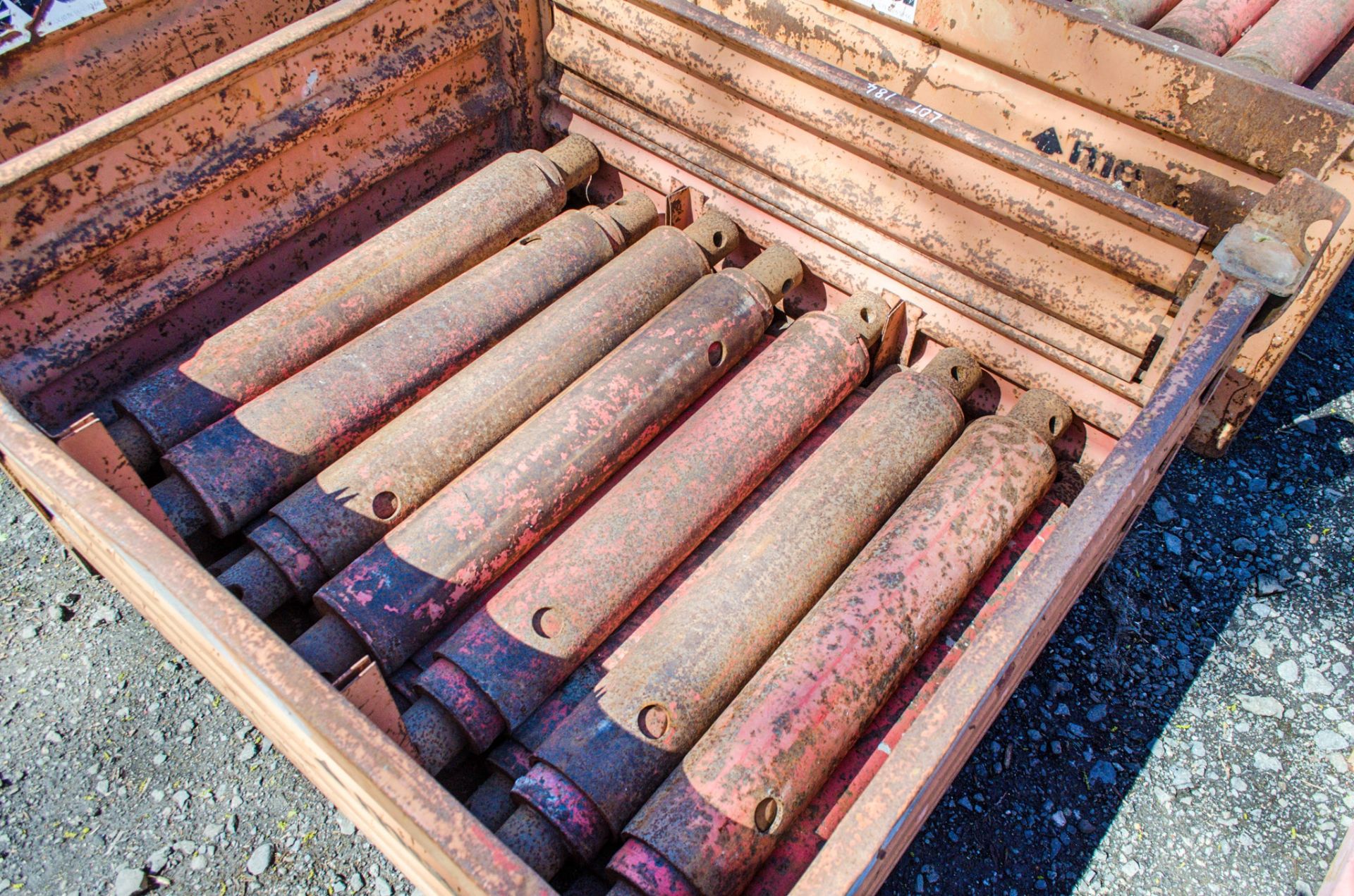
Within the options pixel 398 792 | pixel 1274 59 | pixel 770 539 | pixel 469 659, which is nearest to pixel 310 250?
pixel 469 659

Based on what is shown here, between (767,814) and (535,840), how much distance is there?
0.55 metres

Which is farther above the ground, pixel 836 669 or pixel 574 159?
pixel 574 159

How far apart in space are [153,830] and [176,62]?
2928 mm

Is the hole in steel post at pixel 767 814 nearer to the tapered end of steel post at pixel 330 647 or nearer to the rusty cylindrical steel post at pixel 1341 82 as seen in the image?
the tapered end of steel post at pixel 330 647

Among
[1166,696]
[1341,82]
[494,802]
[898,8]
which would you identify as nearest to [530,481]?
[494,802]

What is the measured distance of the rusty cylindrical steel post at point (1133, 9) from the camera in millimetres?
3102

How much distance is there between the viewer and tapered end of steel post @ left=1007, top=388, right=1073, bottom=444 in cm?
274

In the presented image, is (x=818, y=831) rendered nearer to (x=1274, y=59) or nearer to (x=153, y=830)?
(x=153, y=830)

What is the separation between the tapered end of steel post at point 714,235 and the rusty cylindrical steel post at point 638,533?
0.56 metres

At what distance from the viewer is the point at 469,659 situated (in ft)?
7.48

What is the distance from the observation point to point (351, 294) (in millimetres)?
3018

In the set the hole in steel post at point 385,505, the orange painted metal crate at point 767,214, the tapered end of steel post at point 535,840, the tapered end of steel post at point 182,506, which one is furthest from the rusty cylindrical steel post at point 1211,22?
the tapered end of steel post at point 182,506

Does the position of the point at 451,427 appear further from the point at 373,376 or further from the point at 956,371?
the point at 956,371

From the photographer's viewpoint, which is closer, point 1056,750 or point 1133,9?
point 1056,750
